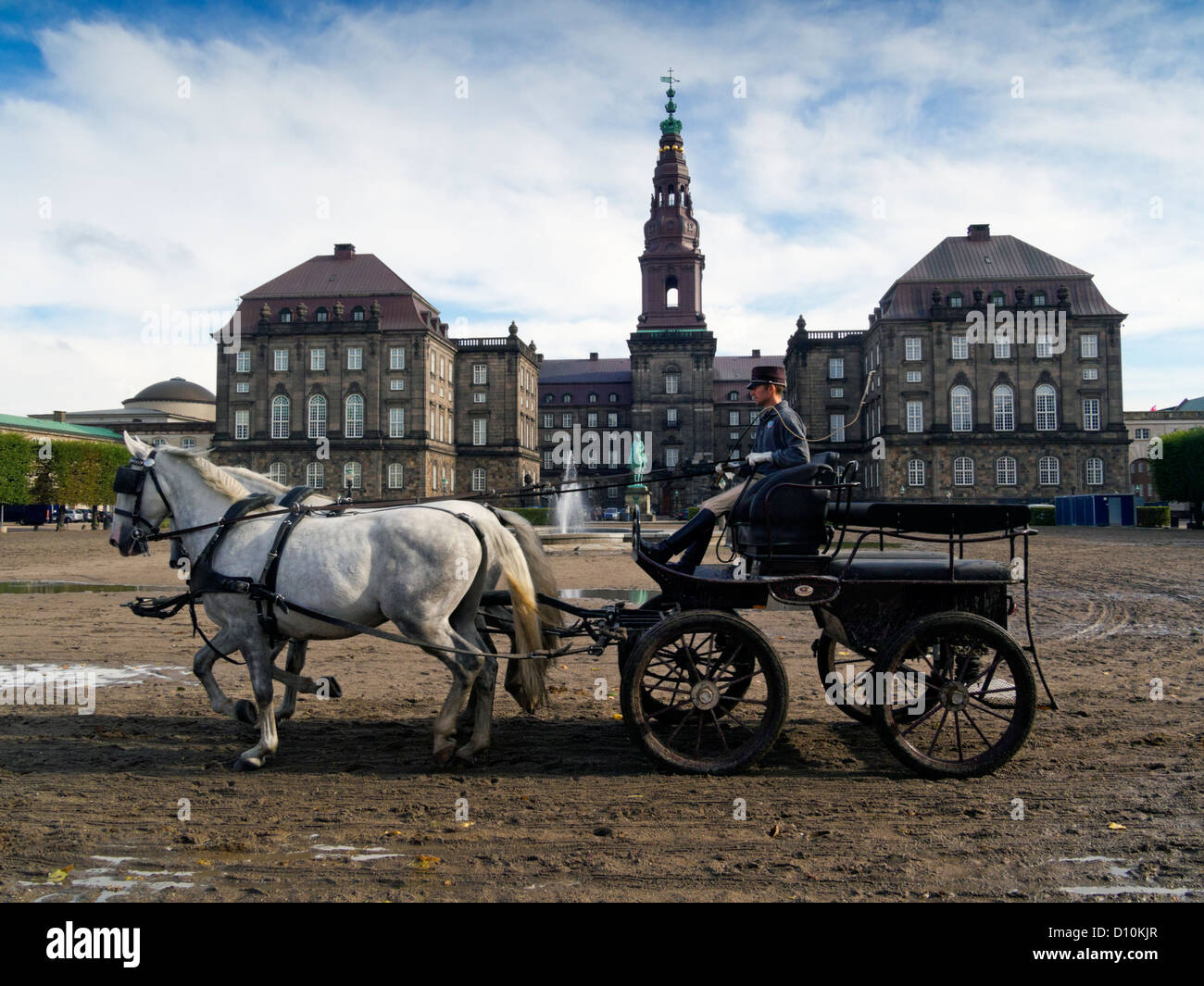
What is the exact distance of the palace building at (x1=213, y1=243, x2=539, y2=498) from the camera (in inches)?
2869

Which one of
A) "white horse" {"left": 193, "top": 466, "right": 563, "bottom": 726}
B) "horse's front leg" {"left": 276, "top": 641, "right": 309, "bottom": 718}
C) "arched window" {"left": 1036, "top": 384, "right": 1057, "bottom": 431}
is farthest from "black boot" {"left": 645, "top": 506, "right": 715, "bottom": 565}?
"arched window" {"left": 1036, "top": 384, "right": 1057, "bottom": 431}

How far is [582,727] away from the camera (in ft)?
22.9

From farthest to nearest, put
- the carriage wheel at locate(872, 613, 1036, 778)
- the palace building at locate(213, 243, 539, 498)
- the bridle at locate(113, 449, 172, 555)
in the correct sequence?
the palace building at locate(213, 243, 539, 498) → the bridle at locate(113, 449, 172, 555) → the carriage wheel at locate(872, 613, 1036, 778)

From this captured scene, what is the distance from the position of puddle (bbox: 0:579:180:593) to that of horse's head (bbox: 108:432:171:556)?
11985 mm

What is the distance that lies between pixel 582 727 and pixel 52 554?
29344 millimetres

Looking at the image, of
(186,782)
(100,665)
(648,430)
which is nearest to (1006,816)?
(186,782)

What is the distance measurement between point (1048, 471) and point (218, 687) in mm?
71923

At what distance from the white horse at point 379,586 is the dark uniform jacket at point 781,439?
2054 mm

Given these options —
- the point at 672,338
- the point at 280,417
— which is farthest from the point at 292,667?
the point at 672,338

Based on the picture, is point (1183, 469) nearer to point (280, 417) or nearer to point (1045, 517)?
point (1045, 517)

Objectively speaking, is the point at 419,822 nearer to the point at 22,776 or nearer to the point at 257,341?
the point at 22,776

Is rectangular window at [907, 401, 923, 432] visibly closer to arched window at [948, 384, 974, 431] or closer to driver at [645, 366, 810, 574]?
arched window at [948, 384, 974, 431]

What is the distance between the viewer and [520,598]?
6.20 meters

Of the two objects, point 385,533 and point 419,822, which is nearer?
point 419,822
